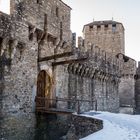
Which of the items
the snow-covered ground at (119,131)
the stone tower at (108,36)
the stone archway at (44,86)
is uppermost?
the stone tower at (108,36)

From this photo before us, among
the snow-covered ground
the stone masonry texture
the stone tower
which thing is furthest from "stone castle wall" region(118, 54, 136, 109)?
the snow-covered ground

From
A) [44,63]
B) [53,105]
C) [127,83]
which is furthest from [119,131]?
[127,83]

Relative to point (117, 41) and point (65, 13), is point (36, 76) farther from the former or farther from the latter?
point (117, 41)

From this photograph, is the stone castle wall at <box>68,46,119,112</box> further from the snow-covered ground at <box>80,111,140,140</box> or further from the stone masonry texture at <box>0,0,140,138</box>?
the snow-covered ground at <box>80,111,140,140</box>

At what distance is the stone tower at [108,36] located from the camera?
27969mm

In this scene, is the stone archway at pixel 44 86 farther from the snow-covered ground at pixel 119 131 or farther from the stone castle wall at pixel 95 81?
the snow-covered ground at pixel 119 131

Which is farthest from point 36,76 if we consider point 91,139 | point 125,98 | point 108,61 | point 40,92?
point 125,98

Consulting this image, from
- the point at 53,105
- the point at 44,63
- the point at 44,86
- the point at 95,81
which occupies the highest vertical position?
the point at 44,63

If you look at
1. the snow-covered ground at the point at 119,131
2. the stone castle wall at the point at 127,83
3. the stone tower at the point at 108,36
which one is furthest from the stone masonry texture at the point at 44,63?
the stone tower at the point at 108,36

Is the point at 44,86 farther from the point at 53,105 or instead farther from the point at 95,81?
the point at 95,81

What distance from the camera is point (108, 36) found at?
28.1m

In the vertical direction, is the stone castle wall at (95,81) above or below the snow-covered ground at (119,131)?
above

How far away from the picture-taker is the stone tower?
91.8 ft

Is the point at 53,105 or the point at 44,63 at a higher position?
the point at 44,63
